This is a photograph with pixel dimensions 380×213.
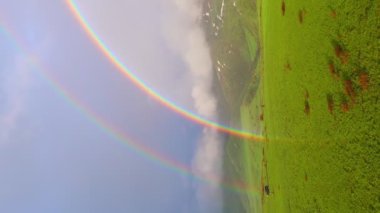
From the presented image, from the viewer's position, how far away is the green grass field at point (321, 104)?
23.2 meters

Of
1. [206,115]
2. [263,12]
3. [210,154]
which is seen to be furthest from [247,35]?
[210,154]

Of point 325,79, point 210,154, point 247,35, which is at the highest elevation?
point 210,154

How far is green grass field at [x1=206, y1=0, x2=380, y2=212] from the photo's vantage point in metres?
23.2

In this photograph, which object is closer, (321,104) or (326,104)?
(326,104)

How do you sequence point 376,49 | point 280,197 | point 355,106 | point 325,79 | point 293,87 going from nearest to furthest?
point 376,49 < point 355,106 < point 325,79 < point 293,87 < point 280,197

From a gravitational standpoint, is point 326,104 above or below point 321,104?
below

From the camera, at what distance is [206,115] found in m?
177

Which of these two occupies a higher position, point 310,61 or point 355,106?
point 310,61

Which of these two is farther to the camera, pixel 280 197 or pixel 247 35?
pixel 247 35

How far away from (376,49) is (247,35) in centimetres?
6925

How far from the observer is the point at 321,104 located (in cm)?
3036

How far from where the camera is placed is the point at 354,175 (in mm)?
25250

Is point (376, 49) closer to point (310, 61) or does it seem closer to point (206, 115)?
point (310, 61)

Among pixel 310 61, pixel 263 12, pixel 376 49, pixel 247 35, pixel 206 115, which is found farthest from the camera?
pixel 206 115
